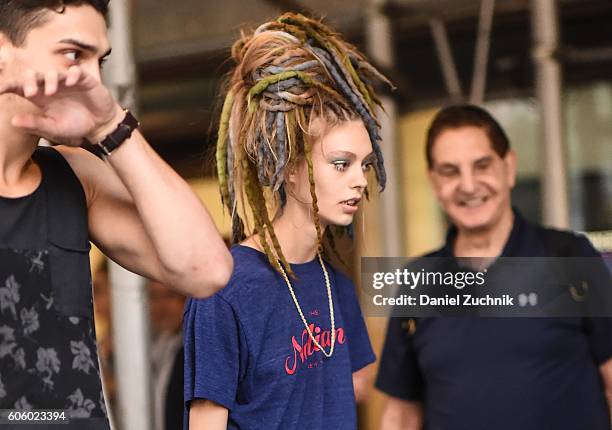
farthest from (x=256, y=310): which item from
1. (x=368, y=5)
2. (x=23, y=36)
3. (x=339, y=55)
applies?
(x=368, y=5)

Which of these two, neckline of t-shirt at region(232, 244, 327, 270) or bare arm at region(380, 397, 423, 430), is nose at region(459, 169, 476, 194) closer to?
bare arm at region(380, 397, 423, 430)

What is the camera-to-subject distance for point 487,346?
2.49 metres

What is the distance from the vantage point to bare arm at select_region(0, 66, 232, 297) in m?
1.29

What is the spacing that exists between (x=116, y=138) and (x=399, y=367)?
152cm

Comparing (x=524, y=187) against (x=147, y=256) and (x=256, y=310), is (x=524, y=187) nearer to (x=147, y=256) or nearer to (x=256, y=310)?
(x=256, y=310)

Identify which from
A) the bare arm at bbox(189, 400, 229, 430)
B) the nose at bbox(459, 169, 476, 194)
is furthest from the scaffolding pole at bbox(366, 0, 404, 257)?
the bare arm at bbox(189, 400, 229, 430)

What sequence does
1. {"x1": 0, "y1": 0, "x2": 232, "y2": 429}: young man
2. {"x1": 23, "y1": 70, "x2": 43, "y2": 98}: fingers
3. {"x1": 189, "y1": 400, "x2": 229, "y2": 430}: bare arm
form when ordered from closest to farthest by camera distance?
{"x1": 23, "y1": 70, "x2": 43, "y2": 98}: fingers < {"x1": 0, "y1": 0, "x2": 232, "y2": 429}: young man < {"x1": 189, "y1": 400, "x2": 229, "y2": 430}: bare arm

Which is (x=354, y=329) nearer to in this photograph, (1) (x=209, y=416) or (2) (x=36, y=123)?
(1) (x=209, y=416)

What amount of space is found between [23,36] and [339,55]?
0.72 meters

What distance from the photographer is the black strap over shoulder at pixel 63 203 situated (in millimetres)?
1406

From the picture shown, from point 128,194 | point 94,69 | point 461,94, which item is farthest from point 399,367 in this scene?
point 461,94

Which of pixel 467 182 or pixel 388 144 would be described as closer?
pixel 467 182

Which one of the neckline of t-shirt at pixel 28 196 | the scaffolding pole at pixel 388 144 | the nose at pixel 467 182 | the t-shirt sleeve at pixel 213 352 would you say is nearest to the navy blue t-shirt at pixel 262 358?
the t-shirt sleeve at pixel 213 352

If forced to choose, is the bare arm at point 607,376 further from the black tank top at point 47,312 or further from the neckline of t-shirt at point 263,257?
the black tank top at point 47,312
